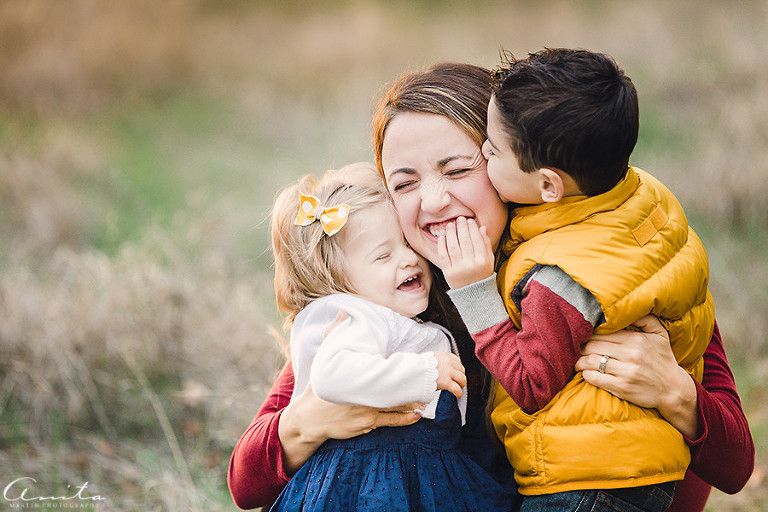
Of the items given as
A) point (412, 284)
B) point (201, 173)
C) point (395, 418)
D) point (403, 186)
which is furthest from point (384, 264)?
point (201, 173)

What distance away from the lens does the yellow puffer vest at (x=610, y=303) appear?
1.75 metres

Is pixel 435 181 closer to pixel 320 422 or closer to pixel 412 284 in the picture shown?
pixel 412 284

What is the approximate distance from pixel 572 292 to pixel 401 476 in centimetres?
67

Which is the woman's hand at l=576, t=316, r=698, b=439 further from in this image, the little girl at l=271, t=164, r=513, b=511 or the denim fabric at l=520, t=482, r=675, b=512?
the little girl at l=271, t=164, r=513, b=511

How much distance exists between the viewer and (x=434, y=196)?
2.02 meters

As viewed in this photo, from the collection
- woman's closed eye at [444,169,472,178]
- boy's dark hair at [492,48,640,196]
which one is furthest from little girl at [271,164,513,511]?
boy's dark hair at [492,48,640,196]

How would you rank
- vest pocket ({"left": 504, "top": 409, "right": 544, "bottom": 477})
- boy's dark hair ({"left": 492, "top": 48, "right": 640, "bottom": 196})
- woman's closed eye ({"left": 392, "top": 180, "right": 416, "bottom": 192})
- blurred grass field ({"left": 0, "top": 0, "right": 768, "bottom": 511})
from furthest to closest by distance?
blurred grass field ({"left": 0, "top": 0, "right": 768, "bottom": 511}), woman's closed eye ({"left": 392, "top": 180, "right": 416, "bottom": 192}), vest pocket ({"left": 504, "top": 409, "right": 544, "bottom": 477}), boy's dark hair ({"left": 492, "top": 48, "right": 640, "bottom": 196})

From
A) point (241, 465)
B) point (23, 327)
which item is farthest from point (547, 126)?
point (23, 327)

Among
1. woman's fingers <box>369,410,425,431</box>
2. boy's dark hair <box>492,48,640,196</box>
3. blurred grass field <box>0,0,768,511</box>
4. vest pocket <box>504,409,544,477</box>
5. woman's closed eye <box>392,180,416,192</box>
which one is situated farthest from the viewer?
blurred grass field <box>0,0,768,511</box>

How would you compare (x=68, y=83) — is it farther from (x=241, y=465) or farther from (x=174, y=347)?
(x=241, y=465)

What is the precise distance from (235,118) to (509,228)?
701 centimetres

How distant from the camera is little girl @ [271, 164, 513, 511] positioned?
186 centimetres

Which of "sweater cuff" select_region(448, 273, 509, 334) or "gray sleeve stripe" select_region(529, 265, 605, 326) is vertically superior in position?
"gray sleeve stripe" select_region(529, 265, 605, 326)

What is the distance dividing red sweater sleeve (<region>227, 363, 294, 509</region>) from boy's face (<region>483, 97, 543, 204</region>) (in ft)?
3.16
